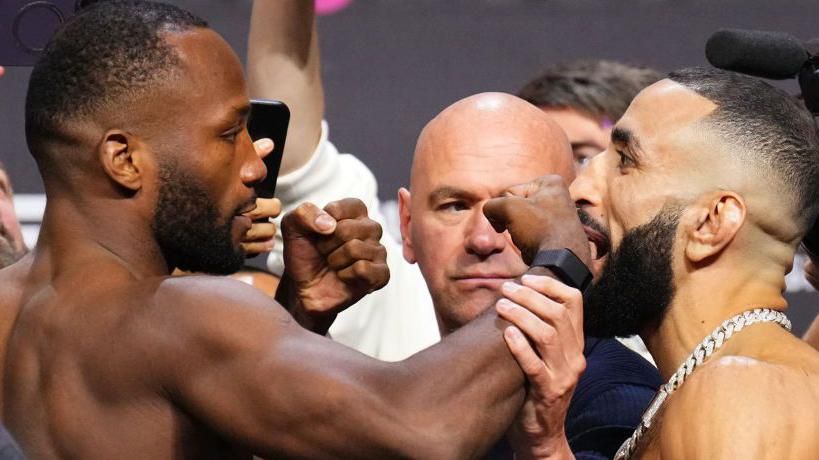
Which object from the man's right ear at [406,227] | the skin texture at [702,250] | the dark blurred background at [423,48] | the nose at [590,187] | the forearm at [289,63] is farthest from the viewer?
Result: the dark blurred background at [423,48]

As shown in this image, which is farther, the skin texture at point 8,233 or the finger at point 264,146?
the skin texture at point 8,233

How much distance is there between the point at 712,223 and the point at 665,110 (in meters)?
0.21

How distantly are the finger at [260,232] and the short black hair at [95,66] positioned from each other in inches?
13.8

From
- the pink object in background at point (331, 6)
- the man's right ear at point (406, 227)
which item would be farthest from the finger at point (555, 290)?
the pink object in background at point (331, 6)

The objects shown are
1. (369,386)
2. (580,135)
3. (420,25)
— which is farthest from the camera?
(420,25)

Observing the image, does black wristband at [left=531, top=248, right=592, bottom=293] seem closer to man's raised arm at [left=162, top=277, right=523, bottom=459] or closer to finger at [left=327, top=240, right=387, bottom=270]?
man's raised arm at [left=162, top=277, right=523, bottom=459]

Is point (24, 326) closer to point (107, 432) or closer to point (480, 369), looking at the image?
point (107, 432)

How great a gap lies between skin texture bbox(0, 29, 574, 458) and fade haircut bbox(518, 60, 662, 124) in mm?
1587

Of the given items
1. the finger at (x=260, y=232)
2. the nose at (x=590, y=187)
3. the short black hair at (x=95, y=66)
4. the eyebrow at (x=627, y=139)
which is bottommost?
the finger at (x=260, y=232)

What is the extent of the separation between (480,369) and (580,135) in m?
1.78

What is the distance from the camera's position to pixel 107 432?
1.89 m

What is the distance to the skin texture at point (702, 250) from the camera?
2.02 m

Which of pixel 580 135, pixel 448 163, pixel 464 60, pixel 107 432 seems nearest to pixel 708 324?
pixel 448 163

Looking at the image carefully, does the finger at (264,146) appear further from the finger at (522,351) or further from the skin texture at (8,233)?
the skin texture at (8,233)
